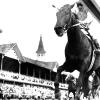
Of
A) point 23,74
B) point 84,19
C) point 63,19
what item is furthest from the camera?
point 23,74

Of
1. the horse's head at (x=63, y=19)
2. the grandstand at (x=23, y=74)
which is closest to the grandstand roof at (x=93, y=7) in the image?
the horse's head at (x=63, y=19)

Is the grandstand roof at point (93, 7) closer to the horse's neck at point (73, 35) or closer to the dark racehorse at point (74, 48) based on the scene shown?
the dark racehorse at point (74, 48)

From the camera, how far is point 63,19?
4.18m

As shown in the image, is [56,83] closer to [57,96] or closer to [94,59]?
[57,96]

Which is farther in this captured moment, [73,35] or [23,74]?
[23,74]

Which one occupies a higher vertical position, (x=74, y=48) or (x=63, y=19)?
(x=63, y=19)

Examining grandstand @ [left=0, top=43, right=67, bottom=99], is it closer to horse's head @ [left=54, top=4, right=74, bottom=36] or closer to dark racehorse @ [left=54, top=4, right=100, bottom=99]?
dark racehorse @ [left=54, top=4, right=100, bottom=99]

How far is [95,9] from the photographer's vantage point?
14.8 feet

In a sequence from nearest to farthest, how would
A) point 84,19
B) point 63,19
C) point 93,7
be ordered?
point 63,19 → point 93,7 → point 84,19

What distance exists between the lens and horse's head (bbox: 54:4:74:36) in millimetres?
4020

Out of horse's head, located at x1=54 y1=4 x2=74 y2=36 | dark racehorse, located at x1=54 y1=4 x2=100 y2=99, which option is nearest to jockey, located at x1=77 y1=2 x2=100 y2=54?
dark racehorse, located at x1=54 y1=4 x2=100 y2=99

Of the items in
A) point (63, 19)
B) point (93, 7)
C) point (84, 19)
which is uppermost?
point (93, 7)

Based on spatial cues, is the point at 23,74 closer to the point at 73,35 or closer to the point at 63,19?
the point at 73,35

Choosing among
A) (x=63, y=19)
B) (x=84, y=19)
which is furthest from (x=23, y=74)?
(x=63, y=19)
